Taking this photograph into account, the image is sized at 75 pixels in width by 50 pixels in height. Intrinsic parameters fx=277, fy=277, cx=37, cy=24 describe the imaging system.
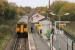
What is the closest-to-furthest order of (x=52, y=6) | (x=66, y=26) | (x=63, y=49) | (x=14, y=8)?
1. (x=63, y=49)
2. (x=66, y=26)
3. (x=14, y=8)
4. (x=52, y=6)

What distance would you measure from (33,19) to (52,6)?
4.91 metres

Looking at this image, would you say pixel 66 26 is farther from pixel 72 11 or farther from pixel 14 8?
pixel 14 8

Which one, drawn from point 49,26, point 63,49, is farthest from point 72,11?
point 63,49

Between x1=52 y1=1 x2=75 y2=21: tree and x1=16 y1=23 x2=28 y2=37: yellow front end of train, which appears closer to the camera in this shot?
x1=16 y1=23 x2=28 y2=37: yellow front end of train

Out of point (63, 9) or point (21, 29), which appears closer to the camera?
point (21, 29)

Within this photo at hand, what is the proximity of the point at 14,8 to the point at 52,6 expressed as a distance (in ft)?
15.7

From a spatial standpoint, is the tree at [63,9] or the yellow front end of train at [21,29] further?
the tree at [63,9]

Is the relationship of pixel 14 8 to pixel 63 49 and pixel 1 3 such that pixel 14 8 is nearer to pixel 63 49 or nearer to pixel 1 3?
pixel 1 3

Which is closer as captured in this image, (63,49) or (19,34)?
(63,49)

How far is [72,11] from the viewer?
2753 centimetres

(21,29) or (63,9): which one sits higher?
(63,9)

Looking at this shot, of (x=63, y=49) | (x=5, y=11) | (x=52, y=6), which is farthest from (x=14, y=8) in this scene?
(x=63, y=49)

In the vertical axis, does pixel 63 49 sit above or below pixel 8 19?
above

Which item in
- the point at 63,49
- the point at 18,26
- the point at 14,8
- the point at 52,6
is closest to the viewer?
the point at 63,49
